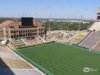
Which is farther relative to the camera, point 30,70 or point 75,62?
point 75,62

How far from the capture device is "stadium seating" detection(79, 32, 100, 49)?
4370cm

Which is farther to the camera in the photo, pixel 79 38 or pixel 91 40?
pixel 79 38

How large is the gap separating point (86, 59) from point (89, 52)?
6.38m

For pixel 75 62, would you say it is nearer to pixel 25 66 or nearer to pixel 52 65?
pixel 52 65

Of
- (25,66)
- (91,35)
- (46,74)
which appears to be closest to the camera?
(46,74)

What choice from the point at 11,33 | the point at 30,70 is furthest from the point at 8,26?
the point at 30,70

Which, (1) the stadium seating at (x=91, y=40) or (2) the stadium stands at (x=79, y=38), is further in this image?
(2) the stadium stands at (x=79, y=38)

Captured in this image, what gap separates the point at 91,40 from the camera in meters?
46.7

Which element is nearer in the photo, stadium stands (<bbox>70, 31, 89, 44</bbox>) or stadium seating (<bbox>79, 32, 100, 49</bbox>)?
stadium seating (<bbox>79, 32, 100, 49</bbox>)

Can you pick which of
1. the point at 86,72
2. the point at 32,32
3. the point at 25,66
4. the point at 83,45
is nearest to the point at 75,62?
the point at 86,72

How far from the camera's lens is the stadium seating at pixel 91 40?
143 feet

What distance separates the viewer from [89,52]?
122 feet

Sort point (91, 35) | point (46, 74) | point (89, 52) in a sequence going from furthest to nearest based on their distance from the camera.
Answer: point (91, 35) → point (89, 52) → point (46, 74)

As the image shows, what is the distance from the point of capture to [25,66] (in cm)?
2538
